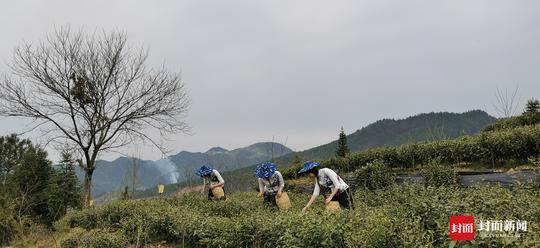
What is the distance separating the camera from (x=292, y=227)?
5590 mm

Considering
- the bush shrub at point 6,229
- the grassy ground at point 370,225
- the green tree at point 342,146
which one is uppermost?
the green tree at point 342,146

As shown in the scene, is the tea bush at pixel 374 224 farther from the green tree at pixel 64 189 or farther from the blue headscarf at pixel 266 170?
the green tree at pixel 64 189

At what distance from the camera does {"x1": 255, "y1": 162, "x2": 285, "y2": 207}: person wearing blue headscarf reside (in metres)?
8.83

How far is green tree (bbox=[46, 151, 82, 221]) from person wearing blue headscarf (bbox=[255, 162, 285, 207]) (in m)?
16.4

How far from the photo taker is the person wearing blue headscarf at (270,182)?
29.0 ft

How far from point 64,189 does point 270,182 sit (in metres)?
18.4

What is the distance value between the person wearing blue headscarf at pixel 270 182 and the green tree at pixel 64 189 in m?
16.4

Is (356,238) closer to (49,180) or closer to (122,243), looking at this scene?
(122,243)

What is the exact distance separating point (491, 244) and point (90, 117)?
1776cm

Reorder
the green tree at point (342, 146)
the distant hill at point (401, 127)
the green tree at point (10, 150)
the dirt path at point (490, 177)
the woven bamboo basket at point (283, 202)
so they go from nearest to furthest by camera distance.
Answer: the woven bamboo basket at point (283, 202)
the dirt path at point (490, 177)
the green tree at point (342, 146)
the green tree at point (10, 150)
the distant hill at point (401, 127)

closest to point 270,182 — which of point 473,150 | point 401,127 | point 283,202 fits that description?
point 283,202

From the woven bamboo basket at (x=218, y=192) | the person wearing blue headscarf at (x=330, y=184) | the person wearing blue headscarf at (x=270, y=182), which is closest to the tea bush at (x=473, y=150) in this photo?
the person wearing blue headscarf at (x=270, y=182)

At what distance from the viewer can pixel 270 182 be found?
906cm

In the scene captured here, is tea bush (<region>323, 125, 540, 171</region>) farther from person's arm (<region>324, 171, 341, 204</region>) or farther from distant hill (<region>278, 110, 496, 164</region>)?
distant hill (<region>278, 110, 496, 164</region>)
